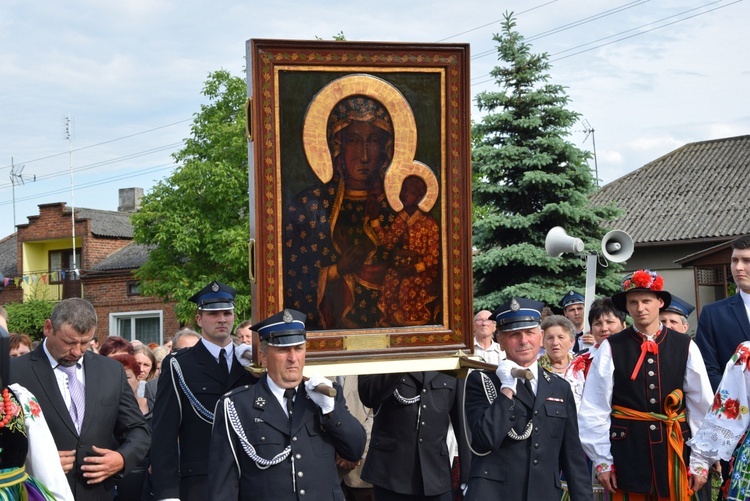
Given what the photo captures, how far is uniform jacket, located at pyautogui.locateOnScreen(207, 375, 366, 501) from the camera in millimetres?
5090

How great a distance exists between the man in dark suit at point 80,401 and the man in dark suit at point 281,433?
1343 mm

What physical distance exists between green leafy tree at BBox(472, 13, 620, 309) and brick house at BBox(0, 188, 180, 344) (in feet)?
71.8

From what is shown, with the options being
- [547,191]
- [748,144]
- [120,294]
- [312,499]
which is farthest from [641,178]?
[312,499]

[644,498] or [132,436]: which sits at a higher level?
[132,436]

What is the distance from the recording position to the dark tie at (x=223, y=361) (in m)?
6.61

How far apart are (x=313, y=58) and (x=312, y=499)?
8.19 feet

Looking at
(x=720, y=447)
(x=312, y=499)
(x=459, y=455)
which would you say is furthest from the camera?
(x=459, y=455)

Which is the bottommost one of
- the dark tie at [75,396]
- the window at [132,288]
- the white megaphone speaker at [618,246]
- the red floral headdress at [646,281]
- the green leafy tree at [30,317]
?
the green leafy tree at [30,317]

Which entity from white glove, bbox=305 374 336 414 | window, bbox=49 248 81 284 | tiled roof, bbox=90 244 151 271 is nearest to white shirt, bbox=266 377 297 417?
white glove, bbox=305 374 336 414

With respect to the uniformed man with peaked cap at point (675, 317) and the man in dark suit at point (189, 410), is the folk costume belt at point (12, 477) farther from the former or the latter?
the uniformed man with peaked cap at point (675, 317)

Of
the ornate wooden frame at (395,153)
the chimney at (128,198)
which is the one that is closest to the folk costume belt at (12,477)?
the ornate wooden frame at (395,153)

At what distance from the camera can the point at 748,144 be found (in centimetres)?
3275

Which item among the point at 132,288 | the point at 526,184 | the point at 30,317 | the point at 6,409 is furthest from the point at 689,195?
the point at 6,409

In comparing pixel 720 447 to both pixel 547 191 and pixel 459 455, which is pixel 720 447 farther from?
pixel 547 191
